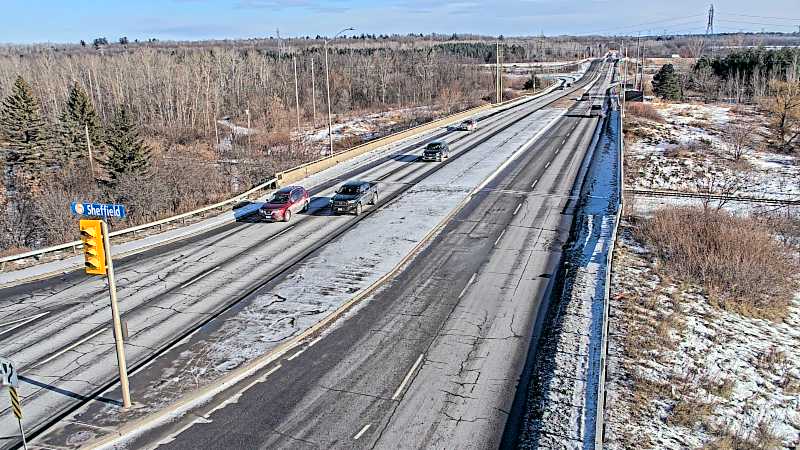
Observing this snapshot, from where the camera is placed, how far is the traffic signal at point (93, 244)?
41.6 ft

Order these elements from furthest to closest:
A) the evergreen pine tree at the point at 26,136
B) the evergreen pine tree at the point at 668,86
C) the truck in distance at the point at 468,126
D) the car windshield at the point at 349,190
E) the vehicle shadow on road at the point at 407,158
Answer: the evergreen pine tree at the point at 668,86 → the truck in distance at the point at 468,126 → the evergreen pine tree at the point at 26,136 → the vehicle shadow on road at the point at 407,158 → the car windshield at the point at 349,190

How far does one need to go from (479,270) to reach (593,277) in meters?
4.40

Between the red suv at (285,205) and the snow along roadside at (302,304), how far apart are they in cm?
410

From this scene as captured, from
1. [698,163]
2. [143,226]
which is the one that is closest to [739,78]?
[698,163]

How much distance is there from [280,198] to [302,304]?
12.8 metres

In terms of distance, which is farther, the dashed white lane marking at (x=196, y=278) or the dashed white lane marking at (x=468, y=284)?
the dashed white lane marking at (x=196, y=278)

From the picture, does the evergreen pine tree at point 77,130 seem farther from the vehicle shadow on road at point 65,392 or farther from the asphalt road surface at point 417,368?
the vehicle shadow on road at point 65,392

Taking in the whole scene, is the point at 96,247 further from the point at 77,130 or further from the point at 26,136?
the point at 77,130

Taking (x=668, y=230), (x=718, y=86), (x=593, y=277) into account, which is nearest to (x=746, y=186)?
(x=668, y=230)

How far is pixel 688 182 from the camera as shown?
45844 millimetres

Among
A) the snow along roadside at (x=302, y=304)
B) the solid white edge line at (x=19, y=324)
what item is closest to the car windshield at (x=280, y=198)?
the snow along roadside at (x=302, y=304)

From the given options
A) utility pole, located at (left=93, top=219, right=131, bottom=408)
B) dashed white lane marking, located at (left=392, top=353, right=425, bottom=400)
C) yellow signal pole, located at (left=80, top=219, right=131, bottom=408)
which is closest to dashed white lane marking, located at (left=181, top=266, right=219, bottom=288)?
utility pole, located at (left=93, top=219, right=131, bottom=408)

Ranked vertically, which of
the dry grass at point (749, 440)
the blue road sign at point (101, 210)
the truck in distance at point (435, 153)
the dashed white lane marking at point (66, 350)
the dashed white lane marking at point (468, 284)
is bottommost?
the dry grass at point (749, 440)

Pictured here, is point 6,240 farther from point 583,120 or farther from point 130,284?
point 583,120
